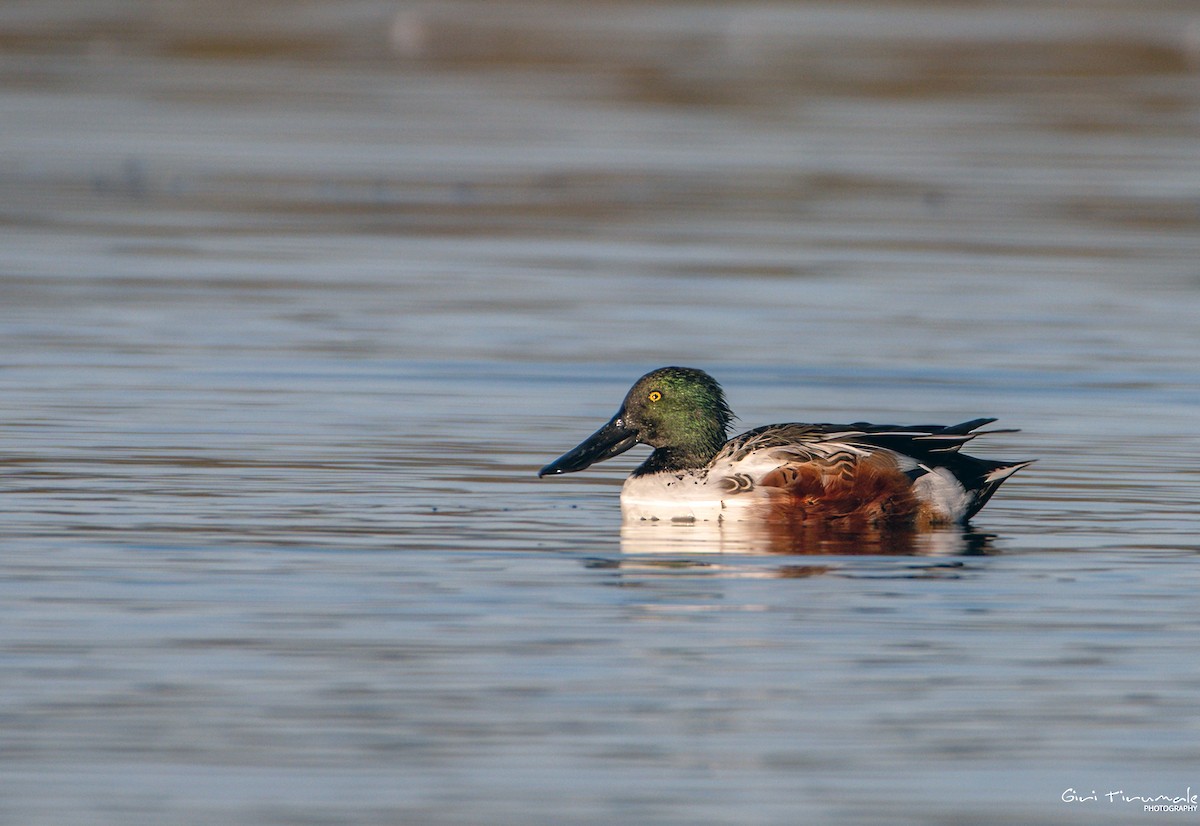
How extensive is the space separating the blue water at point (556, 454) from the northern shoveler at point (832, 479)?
0.65 feet

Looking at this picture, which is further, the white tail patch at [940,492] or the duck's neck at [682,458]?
the duck's neck at [682,458]

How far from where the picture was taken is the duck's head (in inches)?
407

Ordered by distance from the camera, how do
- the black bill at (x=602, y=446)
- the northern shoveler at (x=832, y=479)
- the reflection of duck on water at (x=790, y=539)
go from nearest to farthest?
1. the reflection of duck on water at (x=790, y=539)
2. the northern shoveler at (x=832, y=479)
3. the black bill at (x=602, y=446)

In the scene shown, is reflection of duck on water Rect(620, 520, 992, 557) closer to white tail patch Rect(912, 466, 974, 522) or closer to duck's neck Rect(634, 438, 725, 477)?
white tail patch Rect(912, 466, 974, 522)

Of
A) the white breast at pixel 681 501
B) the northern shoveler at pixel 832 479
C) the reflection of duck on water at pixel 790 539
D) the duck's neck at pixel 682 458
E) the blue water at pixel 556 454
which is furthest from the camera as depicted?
the duck's neck at pixel 682 458

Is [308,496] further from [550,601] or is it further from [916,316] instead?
[916,316]

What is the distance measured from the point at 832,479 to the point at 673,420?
82 cm

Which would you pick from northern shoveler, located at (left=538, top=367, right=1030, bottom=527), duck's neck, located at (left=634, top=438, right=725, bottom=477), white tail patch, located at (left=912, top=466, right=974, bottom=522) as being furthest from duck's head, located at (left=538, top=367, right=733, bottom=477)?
white tail patch, located at (left=912, top=466, right=974, bottom=522)

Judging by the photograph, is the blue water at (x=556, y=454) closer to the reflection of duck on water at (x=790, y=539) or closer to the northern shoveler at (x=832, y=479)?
the reflection of duck on water at (x=790, y=539)

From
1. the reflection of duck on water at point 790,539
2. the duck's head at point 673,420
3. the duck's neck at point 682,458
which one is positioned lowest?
the reflection of duck on water at point 790,539

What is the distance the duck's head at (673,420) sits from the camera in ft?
33.9

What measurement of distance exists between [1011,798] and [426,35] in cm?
3582

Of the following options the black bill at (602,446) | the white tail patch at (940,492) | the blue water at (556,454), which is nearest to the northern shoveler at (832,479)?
the white tail patch at (940,492)

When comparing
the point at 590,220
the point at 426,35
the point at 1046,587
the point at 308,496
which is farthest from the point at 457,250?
the point at 426,35
